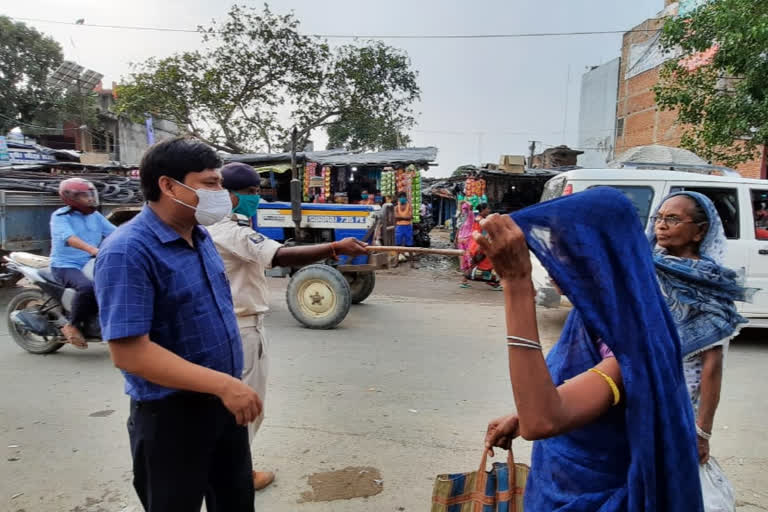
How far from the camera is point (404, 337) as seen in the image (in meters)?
5.84

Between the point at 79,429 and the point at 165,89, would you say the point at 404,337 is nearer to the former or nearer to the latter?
the point at 79,429

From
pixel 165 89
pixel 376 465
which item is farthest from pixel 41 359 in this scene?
pixel 165 89

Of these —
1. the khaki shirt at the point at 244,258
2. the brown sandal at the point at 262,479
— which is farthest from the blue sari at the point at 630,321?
the brown sandal at the point at 262,479

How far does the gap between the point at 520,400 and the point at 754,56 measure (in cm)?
839

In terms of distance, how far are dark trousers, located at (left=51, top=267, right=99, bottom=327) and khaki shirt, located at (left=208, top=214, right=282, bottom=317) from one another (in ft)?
9.74

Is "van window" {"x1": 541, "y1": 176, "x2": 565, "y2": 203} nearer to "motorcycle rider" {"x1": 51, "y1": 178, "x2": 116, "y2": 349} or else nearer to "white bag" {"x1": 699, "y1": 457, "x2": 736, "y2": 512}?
"white bag" {"x1": 699, "y1": 457, "x2": 736, "y2": 512}

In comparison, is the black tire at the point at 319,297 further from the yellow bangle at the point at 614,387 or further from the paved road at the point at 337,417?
the yellow bangle at the point at 614,387

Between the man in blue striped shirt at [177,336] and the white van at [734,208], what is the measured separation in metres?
4.26

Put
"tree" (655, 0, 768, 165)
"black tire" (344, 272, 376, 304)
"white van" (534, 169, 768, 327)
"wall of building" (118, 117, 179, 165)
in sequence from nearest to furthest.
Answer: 1. "white van" (534, 169, 768, 327)
2. "tree" (655, 0, 768, 165)
3. "black tire" (344, 272, 376, 304)
4. "wall of building" (118, 117, 179, 165)

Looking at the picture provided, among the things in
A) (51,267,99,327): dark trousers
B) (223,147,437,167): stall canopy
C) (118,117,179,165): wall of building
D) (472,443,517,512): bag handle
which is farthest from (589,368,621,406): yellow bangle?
(118,117,179,165): wall of building

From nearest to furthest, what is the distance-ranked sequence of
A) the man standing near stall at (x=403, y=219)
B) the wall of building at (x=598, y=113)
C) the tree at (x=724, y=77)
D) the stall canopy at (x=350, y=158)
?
the tree at (x=724, y=77), the man standing near stall at (x=403, y=219), the stall canopy at (x=350, y=158), the wall of building at (x=598, y=113)

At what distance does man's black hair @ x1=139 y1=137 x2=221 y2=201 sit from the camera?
1.62 meters

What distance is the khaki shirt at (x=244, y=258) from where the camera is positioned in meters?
2.44

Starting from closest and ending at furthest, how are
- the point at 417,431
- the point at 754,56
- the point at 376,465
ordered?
the point at 376,465
the point at 417,431
the point at 754,56
